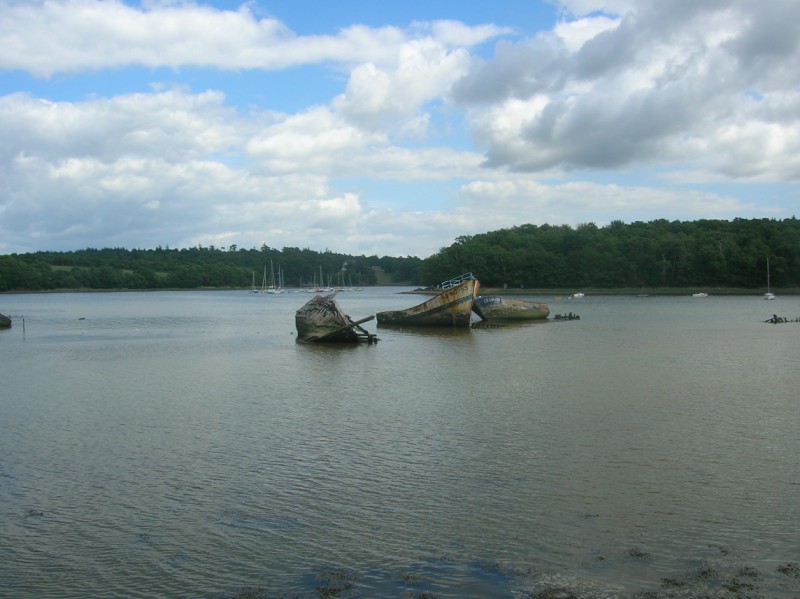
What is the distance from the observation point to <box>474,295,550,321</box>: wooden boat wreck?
5300 centimetres

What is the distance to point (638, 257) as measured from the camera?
13200 cm

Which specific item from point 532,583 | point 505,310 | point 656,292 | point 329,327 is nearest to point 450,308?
point 505,310

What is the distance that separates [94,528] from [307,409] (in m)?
8.46

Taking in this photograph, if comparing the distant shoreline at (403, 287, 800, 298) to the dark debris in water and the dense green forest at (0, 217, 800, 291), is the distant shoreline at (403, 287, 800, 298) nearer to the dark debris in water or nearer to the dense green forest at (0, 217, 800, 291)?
the dense green forest at (0, 217, 800, 291)

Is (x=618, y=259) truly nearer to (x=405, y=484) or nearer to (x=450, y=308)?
(x=450, y=308)

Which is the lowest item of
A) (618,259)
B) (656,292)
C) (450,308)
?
(450,308)

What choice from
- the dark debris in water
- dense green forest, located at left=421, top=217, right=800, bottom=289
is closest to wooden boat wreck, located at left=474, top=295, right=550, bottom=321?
the dark debris in water

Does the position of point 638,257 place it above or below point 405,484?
above

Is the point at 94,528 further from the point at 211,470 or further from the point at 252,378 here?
the point at 252,378

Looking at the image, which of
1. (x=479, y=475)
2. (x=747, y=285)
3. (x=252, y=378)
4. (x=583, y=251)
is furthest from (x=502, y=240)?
(x=479, y=475)

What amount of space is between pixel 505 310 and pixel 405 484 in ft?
143

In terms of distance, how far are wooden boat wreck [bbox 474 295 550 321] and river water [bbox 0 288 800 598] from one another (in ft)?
95.5

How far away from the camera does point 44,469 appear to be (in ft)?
39.4

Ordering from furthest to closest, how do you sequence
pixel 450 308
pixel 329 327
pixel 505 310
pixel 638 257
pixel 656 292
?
pixel 638 257, pixel 656 292, pixel 505 310, pixel 450 308, pixel 329 327
